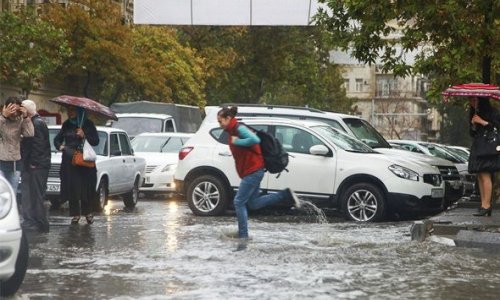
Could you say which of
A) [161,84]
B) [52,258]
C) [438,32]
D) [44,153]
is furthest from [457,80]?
[161,84]

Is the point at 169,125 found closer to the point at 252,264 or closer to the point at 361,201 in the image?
the point at 361,201

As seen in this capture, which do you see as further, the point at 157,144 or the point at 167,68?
the point at 167,68

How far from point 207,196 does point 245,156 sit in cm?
503

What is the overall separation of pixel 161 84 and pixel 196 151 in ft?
106

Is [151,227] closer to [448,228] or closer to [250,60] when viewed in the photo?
[448,228]

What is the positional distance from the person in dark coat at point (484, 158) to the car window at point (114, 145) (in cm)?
785

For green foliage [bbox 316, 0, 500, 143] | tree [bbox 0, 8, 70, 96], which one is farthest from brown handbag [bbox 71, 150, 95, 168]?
tree [bbox 0, 8, 70, 96]

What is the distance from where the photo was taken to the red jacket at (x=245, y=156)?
14.3 meters

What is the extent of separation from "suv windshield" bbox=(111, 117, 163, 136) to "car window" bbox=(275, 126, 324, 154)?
46.0 feet

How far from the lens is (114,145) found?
2211 cm

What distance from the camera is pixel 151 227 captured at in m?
16.8

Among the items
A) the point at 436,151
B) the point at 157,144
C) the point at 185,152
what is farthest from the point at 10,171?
the point at 436,151

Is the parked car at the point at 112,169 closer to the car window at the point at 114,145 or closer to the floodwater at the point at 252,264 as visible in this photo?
the car window at the point at 114,145

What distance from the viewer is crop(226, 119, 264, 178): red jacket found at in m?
14.3
